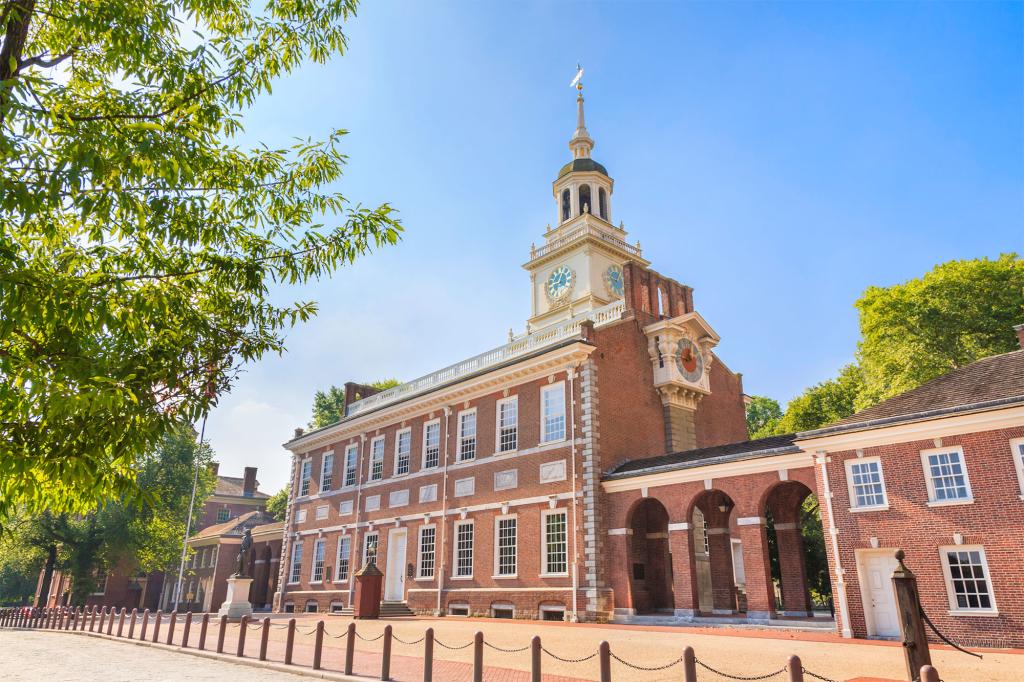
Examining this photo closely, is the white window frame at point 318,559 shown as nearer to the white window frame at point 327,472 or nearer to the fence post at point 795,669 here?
the white window frame at point 327,472

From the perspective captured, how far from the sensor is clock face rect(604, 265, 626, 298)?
38812mm

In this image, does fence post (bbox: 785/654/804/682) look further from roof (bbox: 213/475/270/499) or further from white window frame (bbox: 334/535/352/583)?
roof (bbox: 213/475/270/499)

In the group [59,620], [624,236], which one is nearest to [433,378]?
[624,236]

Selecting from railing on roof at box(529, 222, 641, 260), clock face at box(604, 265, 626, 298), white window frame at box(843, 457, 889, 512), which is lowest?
white window frame at box(843, 457, 889, 512)

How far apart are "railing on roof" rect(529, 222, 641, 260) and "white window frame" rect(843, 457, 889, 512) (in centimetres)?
2296

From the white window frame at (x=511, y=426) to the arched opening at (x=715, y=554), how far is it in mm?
7650

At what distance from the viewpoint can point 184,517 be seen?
156ft

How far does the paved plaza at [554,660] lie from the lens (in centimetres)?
1171

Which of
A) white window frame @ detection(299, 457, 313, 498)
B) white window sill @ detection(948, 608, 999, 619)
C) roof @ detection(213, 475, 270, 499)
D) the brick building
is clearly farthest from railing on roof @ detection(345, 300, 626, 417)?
roof @ detection(213, 475, 270, 499)

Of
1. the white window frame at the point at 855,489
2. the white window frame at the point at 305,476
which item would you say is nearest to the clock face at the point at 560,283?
the white window frame at the point at 305,476

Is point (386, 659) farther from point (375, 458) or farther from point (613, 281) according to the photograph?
point (613, 281)

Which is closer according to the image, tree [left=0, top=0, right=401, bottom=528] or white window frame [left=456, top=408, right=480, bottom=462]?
tree [left=0, top=0, right=401, bottom=528]

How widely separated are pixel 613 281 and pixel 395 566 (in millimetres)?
19509

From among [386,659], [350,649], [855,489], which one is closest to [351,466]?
[350,649]
